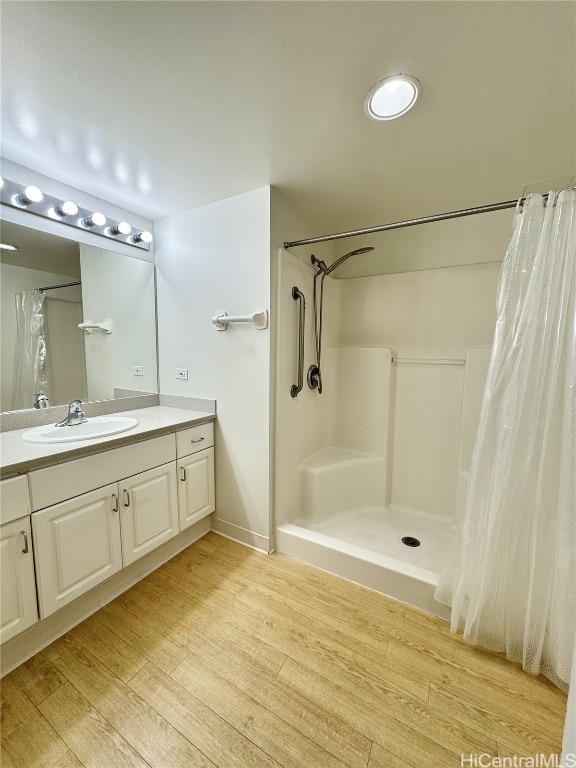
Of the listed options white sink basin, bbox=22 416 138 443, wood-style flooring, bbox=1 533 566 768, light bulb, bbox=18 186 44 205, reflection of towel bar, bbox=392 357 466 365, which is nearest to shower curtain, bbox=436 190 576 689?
wood-style flooring, bbox=1 533 566 768

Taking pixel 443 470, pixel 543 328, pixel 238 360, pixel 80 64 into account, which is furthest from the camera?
pixel 443 470

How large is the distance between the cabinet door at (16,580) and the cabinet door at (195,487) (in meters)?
0.74

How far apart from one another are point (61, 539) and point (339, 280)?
2.51m

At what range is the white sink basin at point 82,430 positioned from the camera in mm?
1374

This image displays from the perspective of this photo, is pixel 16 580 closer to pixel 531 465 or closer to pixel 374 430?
pixel 531 465

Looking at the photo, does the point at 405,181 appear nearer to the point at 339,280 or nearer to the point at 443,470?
the point at 339,280

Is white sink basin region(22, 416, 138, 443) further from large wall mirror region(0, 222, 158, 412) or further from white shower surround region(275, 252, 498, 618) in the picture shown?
white shower surround region(275, 252, 498, 618)

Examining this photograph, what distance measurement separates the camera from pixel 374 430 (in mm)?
2420

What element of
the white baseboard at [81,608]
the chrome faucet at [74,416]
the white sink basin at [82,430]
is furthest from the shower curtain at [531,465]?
the chrome faucet at [74,416]

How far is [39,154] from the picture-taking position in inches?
57.0

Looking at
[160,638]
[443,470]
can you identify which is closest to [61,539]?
[160,638]

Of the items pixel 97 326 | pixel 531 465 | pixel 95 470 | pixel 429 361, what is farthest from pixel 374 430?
pixel 97 326

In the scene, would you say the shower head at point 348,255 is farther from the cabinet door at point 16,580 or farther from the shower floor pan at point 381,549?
the cabinet door at point 16,580

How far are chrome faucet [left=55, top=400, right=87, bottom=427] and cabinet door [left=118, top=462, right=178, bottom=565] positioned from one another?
0.51 meters
